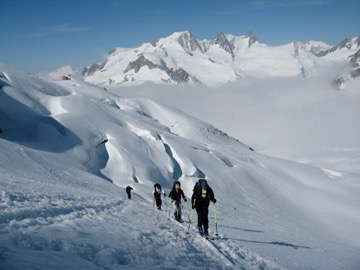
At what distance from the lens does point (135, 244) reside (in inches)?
470

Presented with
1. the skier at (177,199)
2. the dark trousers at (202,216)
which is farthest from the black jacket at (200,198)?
the skier at (177,199)

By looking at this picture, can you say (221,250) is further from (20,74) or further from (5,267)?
(20,74)

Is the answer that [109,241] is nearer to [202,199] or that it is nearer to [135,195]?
[202,199]

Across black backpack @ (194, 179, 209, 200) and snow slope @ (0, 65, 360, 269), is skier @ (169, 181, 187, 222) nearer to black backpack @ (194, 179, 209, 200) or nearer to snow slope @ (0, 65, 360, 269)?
snow slope @ (0, 65, 360, 269)

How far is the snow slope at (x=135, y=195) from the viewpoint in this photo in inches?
436

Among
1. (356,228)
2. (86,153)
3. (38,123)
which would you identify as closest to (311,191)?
(356,228)

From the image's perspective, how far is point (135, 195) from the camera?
42.8 meters

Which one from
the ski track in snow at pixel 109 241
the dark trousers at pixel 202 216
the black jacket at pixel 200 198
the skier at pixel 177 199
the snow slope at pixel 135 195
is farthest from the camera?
the skier at pixel 177 199

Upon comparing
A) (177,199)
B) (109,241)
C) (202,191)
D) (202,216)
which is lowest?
(109,241)

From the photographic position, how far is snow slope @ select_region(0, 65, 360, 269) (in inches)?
436

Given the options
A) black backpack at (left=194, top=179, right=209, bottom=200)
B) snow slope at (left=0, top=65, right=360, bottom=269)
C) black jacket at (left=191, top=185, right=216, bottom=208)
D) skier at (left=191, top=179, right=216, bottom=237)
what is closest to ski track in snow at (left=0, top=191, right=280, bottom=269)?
snow slope at (left=0, top=65, right=360, bottom=269)

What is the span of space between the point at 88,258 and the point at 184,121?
98.9m

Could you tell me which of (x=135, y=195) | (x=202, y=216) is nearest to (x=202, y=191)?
(x=202, y=216)

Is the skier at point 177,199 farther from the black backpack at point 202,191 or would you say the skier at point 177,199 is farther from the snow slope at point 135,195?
the black backpack at point 202,191
